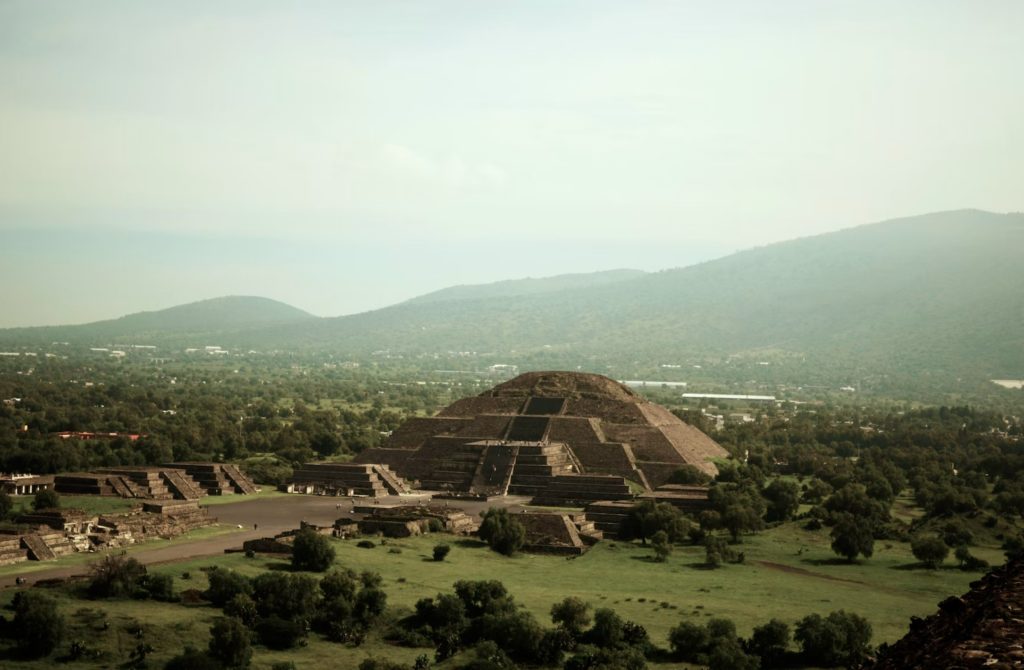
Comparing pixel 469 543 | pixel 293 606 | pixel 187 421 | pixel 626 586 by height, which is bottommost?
pixel 626 586

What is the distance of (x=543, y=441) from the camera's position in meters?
76.1

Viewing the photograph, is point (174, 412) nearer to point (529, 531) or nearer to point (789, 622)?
point (529, 531)

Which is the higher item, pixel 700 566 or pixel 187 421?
pixel 187 421

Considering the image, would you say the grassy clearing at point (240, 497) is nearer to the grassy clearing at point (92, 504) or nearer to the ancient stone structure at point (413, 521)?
the grassy clearing at point (92, 504)

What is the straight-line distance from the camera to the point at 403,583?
4538 centimetres

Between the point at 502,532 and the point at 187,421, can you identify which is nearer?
the point at 502,532

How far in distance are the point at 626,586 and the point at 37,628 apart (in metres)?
21.5

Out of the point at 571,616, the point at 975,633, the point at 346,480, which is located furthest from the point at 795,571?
the point at 975,633

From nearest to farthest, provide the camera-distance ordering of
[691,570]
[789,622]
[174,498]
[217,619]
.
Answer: [217,619]
[789,622]
[691,570]
[174,498]

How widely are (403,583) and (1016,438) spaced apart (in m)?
83.3

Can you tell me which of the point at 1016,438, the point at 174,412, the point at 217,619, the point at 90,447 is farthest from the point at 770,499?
the point at 174,412

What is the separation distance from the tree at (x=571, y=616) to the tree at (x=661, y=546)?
1343 cm

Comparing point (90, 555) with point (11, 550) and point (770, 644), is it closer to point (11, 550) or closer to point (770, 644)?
point (11, 550)

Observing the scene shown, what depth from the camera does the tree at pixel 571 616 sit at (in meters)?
39.1
